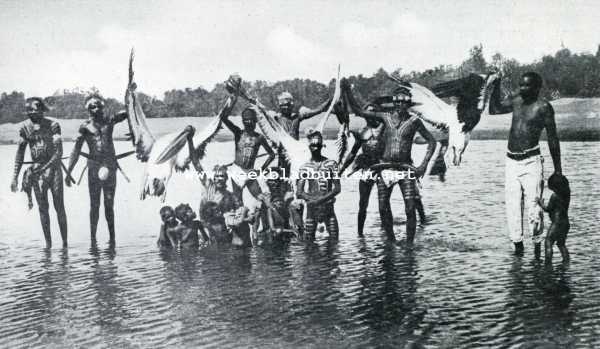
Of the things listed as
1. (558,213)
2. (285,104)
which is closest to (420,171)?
(558,213)

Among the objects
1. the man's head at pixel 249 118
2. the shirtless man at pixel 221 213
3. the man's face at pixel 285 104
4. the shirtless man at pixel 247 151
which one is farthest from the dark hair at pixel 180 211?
the man's face at pixel 285 104

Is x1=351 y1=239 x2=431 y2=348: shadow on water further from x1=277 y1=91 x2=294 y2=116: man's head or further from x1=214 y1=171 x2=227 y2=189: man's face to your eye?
x1=277 y1=91 x2=294 y2=116: man's head

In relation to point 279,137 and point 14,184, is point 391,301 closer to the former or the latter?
point 279,137

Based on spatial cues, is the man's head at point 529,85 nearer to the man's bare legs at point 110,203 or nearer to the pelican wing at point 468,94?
the pelican wing at point 468,94

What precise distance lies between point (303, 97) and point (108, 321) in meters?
4.91

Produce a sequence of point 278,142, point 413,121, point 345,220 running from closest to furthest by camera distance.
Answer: point 413,121 → point 278,142 → point 345,220

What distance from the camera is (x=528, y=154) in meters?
6.80

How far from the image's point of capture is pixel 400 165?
24.8 ft

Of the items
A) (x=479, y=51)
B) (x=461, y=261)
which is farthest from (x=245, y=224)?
(x=479, y=51)

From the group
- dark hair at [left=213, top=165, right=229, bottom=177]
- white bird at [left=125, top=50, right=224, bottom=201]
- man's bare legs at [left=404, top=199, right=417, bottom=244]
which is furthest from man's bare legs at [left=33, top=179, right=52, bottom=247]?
man's bare legs at [left=404, top=199, right=417, bottom=244]

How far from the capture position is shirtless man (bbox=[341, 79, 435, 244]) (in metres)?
7.48

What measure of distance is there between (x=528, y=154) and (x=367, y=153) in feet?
7.00

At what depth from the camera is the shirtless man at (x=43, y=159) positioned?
26.5 ft

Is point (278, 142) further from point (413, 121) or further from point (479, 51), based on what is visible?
point (479, 51)
